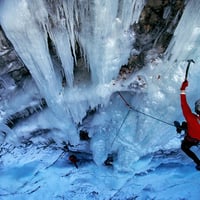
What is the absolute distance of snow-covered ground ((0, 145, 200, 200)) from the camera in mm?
5615

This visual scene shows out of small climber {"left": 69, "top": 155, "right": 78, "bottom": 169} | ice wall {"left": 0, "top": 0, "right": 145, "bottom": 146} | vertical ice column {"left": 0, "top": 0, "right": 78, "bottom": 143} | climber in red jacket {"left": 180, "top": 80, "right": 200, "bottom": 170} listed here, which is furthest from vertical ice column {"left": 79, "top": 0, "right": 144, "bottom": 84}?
small climber {"left": 69, "top": 155, "right": 78, "bottom": 169}

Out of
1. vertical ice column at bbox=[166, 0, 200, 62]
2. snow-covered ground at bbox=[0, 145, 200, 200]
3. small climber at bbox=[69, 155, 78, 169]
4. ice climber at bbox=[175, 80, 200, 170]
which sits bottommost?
snow-covered ground at bbox=[0, 145, 200, 200]

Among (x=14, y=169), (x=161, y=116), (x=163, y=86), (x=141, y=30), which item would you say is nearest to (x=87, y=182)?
(x=14, y=169)

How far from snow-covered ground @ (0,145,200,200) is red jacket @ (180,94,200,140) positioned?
91.6 inches

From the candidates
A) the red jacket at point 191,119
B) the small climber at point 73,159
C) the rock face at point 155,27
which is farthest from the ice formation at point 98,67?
the red jacket at point 191,119

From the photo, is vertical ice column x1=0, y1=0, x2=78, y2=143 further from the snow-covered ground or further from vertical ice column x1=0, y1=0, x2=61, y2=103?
the snow-covered ground

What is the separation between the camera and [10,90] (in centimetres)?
428

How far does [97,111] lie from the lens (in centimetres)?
463

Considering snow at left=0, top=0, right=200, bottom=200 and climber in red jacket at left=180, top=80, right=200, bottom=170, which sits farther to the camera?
snow at left=0, top=0, right=200, bottom=200

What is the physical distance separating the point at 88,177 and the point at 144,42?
3.63 m

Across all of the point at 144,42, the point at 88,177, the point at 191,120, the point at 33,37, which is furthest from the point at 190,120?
Answer: the point at 88,177

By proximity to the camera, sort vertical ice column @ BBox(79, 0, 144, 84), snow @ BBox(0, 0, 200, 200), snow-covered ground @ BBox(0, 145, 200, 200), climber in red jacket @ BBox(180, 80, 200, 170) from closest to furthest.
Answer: climber in red jacket @ BBox(180, 80, 200, 170)
vertical ice column @ BBox(79, 0, 144, 84)
snow @ BBox(0, 0, 200, 200)
snow-covered ground @ BBox(0, 145, 200, 200)

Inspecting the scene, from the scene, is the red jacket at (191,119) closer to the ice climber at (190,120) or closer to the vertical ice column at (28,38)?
the ice climber at (190,120)

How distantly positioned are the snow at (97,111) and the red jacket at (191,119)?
0.86 meters
